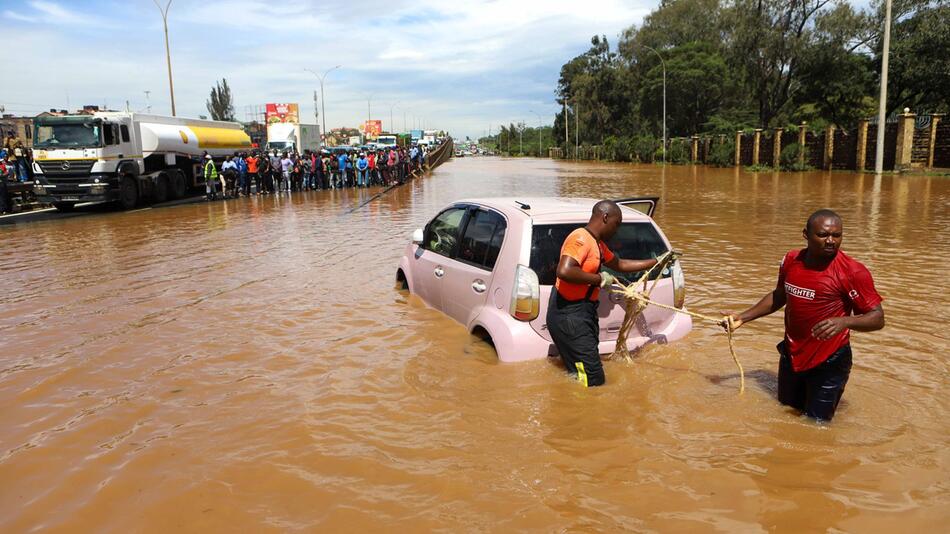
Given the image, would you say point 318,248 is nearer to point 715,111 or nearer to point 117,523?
point 117,523

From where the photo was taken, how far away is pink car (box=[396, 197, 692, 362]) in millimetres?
4766

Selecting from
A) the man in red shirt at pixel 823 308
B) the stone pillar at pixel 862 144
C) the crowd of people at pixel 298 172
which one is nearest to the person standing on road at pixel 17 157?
the crowd of people at pixel 298 172

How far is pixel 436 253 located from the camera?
20.9ft

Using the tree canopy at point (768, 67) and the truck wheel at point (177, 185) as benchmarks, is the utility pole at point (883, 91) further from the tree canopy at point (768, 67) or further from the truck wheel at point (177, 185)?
the truck wheel at point (177, 185)

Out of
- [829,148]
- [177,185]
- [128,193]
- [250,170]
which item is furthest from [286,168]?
[829,148]

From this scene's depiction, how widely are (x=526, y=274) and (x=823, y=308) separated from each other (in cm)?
185

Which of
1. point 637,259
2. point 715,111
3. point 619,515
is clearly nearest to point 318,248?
point 637,259

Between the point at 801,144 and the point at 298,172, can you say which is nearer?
the point at 298,172

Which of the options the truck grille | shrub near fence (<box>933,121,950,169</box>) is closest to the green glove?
the truck grille

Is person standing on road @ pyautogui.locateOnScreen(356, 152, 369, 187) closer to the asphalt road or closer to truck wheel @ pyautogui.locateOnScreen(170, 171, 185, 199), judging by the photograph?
the asphalt road

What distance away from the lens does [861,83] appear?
44.5m

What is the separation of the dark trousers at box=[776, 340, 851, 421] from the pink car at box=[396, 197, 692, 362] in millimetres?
1078

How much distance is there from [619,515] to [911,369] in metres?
3.32

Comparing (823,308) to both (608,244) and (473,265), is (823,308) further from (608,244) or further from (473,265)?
(473,265)
